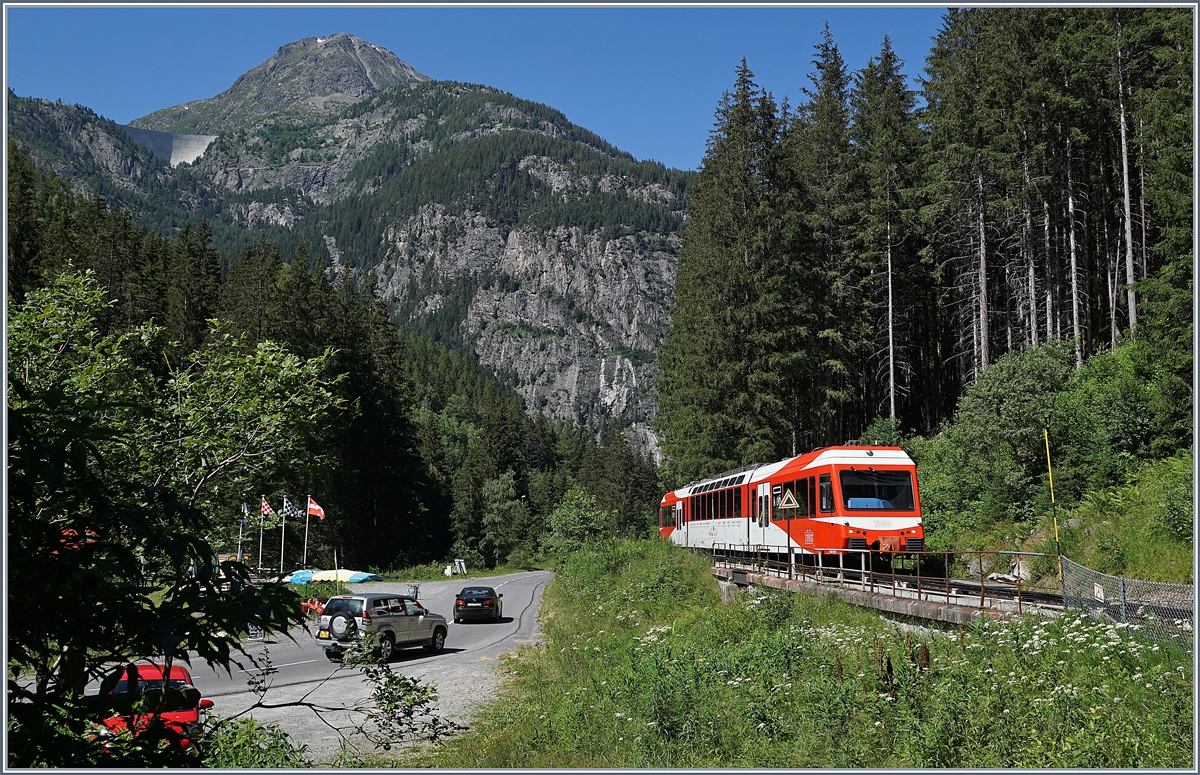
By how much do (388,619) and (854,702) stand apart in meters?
16.4

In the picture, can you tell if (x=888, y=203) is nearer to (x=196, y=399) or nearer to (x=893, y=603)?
(x=893, y=603)

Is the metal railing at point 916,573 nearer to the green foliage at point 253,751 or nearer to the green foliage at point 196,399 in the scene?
the green foliage at point 253,751

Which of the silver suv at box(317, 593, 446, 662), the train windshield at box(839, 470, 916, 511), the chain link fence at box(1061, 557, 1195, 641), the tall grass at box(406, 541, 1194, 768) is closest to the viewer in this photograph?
the tall grass at box(406, 541, 1194, 768)

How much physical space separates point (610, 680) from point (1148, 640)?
27.6ft

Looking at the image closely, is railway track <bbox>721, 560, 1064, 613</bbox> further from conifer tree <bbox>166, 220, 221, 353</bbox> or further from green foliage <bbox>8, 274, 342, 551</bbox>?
conifer tree <bbox>166, 220, 221, 353</bbox>

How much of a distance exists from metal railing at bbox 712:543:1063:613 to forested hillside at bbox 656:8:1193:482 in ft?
20.4

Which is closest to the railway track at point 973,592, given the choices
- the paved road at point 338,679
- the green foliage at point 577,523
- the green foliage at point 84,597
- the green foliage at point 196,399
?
the paved road at point 338,679

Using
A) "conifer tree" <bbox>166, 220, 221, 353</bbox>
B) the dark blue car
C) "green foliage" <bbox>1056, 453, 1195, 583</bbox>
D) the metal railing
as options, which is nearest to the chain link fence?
the metal railing

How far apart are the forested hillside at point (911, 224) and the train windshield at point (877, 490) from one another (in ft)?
24.9

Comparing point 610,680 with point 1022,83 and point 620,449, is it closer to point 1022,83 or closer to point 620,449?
point 1022,83

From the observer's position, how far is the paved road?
14.7 meters

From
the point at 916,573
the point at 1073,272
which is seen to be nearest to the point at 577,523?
the point at 1073,272

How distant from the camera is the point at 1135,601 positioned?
11641 millimetres

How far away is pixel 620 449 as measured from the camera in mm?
127000
